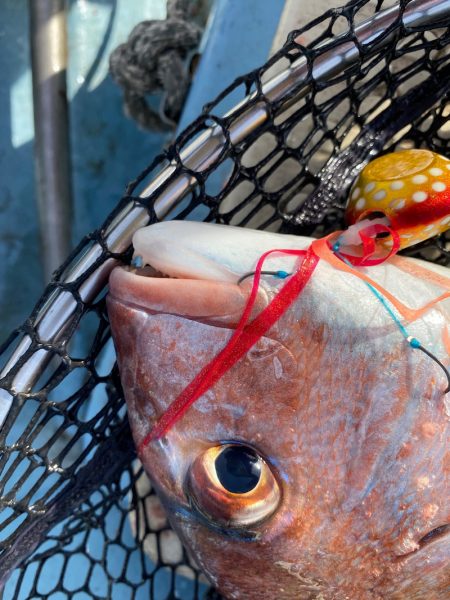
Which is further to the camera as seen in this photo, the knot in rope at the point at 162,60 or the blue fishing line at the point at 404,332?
the knot in rope at the point at 162,60

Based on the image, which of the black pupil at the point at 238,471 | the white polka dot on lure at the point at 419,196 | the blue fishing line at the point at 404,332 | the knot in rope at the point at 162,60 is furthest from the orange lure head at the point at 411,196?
the knot in rope at the point at 162,60

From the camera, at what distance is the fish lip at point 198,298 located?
116cm

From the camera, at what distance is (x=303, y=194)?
1.72m

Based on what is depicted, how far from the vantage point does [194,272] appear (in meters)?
1.19

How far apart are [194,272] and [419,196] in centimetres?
53

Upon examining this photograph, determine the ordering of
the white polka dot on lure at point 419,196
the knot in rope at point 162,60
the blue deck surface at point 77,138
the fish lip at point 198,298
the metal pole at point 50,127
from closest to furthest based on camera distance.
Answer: the fish lip at point 198,298, the white polka dot on lure at point 419,196, the knot in rope at point 162,60, the metal pole at point 50,127, the blue deck surface at point 77,138

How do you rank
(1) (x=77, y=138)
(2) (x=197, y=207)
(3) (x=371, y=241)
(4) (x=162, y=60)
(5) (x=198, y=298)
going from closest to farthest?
(5) (x=198, y=298) < (3) (x=371, y=241) < (2) (x=197, y=207) < (4) (x=162, y=60) < (1) (x=77, y=138)

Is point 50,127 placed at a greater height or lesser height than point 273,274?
greater

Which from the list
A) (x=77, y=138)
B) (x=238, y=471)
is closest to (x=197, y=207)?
(x=238, y=471)

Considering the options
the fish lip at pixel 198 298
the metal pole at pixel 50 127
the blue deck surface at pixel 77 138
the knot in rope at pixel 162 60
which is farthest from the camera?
the blue deck surface at pixel 77 138

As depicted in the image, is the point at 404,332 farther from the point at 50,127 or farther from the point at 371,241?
the point at 50,127

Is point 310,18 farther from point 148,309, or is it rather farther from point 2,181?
point 2,181

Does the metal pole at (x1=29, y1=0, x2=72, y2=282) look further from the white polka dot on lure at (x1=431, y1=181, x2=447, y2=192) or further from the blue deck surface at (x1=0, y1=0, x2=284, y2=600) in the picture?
the white polka dot on lure at (x1=431, y1=181, x2=447, y2=192)

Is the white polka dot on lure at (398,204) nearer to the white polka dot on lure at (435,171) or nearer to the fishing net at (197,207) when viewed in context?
the white polka dot on lure at (435,171)
